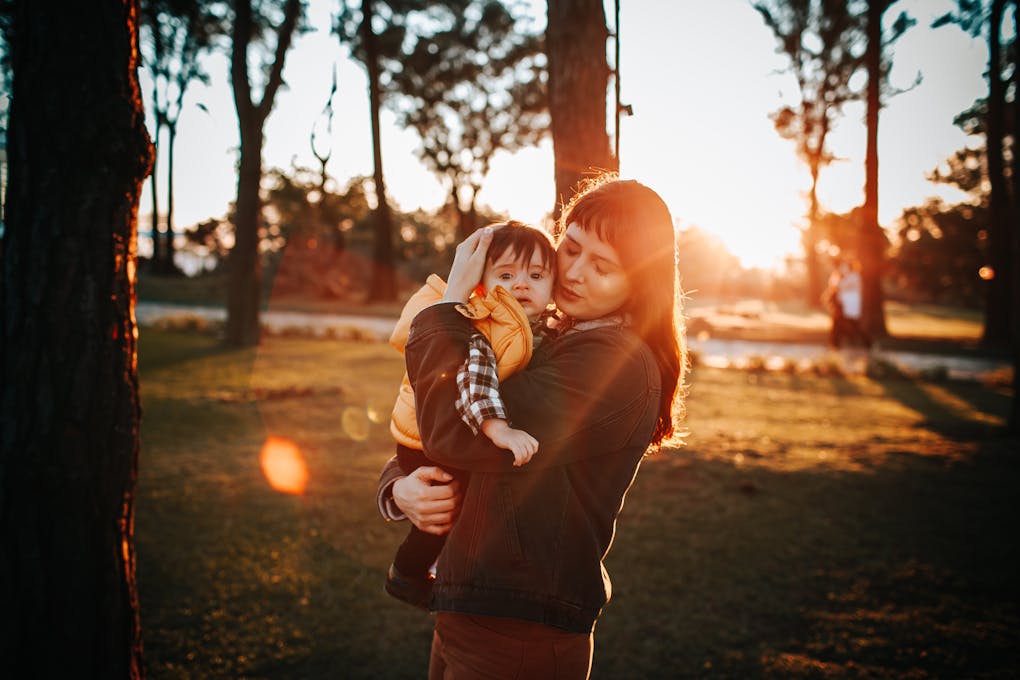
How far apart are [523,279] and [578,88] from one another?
1606 mm

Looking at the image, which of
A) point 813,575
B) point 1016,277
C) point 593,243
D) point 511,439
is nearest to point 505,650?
point 511,439

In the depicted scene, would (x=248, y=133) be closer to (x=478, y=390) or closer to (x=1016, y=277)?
(x=1016, y=277)

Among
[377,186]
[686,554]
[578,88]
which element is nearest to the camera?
[578,88]

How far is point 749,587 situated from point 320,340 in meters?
13.7

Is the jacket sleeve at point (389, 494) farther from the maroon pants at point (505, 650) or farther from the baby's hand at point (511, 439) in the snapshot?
the baby's hand at point (511, 439)

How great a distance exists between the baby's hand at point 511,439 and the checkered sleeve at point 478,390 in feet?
0.06

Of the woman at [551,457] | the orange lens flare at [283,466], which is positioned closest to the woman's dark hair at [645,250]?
the woman at [551,457]

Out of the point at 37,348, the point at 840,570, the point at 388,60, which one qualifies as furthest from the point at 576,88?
the point at 388,60

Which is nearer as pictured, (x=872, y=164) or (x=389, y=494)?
(x=389, y=494)

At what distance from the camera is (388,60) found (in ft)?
107

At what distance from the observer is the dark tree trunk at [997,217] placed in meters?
18.5

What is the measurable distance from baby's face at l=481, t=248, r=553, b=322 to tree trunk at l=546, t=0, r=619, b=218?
121cm

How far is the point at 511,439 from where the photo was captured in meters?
1.57

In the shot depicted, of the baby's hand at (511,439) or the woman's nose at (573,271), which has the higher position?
the woman's nose at (573,271)
